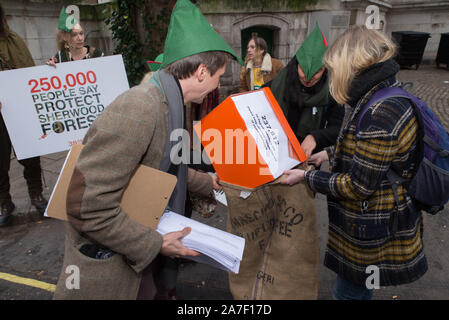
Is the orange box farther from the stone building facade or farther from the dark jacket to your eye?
the stone building facade

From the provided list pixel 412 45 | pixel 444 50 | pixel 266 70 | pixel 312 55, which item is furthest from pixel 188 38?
pixel 444 50

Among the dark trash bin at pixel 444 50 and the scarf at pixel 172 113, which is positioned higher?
the scarf at pixel 172 113

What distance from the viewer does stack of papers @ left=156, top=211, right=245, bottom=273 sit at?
1.36m

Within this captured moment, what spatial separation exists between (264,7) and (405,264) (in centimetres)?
907

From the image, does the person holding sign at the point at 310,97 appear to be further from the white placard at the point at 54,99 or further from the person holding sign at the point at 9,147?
the person holding sign at the point at 9,147

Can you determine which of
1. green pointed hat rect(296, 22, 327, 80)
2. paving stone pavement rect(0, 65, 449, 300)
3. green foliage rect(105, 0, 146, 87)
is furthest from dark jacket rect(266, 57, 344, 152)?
green foliage rect(105, 0, 146, 87)

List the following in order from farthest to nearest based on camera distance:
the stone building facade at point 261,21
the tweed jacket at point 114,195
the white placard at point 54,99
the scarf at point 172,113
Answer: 1. the stone building facade at point 261,21
2. the white placard at point 54,99
3. the scarf at point 172,113
4. the tweed jacket at point 114,195

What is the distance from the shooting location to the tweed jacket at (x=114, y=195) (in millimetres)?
1105

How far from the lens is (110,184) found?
112 centimetres

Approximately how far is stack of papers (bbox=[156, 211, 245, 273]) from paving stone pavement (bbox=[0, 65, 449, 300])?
1.40 meters

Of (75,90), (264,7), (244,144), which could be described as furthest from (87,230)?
(264,7)

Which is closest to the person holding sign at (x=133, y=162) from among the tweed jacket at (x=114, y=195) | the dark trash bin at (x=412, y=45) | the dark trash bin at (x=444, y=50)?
the tweed jacket at (x=114, y=195)

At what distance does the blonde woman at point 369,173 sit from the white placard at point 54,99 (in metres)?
2.41

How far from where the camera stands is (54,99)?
310 cm
